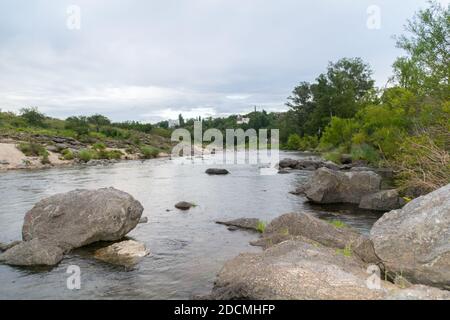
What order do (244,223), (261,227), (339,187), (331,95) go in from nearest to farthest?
(261,227)
(244,223)
(339,187)
(331,95)

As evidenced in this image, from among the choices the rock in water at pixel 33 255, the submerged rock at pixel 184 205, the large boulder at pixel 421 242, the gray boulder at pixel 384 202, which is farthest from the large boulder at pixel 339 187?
the rock in water at pixel 33 255

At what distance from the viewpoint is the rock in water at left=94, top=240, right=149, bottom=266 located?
11.4 meters

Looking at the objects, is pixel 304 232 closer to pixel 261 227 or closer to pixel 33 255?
pixel 261 227

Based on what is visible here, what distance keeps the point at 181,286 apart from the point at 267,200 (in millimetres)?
13257

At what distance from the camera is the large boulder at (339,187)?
70.1ft

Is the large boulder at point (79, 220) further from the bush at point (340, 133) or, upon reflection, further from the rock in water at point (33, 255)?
the bush at point (340, 133)

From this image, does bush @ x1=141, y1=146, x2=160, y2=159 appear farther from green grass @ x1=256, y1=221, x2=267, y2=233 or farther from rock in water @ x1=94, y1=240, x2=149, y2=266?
rock in water @ x1=94, y1=240, x2=149, y2=266

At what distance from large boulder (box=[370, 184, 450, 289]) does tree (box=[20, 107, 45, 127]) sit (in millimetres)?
84810

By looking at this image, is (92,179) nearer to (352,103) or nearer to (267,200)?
(267,200)

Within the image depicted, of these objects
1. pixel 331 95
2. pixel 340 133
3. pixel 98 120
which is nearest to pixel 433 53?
pixel 340 133

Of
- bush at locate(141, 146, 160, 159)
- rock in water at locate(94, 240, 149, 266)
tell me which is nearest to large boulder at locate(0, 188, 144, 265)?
rock in water at locate(94, 240, 149, 266)

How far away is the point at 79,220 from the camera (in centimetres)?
1268

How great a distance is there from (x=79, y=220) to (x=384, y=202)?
1453cm

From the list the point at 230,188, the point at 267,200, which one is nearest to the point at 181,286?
the point at 267,200
